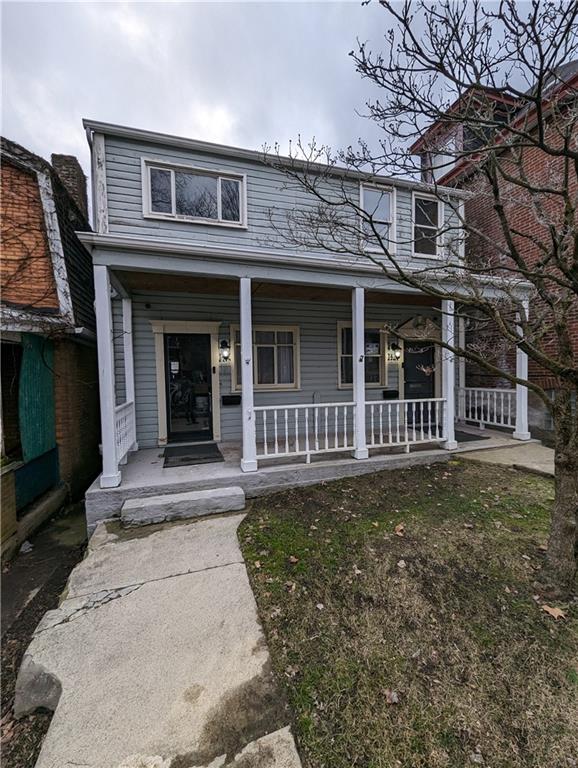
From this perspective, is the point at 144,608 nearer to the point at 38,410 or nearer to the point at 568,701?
the point at 568,701

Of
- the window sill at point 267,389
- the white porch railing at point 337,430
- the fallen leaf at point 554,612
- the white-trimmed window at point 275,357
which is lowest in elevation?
the fallen leaf at point 554,612

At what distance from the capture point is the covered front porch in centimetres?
470

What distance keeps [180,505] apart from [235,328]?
3.65 metres

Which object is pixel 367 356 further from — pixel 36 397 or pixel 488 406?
pixel 36 397

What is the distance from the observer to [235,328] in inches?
261

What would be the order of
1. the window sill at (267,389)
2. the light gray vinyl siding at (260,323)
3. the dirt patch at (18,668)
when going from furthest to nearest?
the window sill at (267,389) → the light gray vinyl siding at (260,323) → the dirt patch at (18,668)

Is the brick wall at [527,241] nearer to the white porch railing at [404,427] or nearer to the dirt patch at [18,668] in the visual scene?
the white porch railing at [404,427]

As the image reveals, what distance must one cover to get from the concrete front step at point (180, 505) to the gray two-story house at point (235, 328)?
22 centimetres

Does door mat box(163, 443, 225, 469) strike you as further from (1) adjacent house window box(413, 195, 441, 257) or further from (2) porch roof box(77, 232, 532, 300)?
(1) adjacent house window box(413, 195, 441, 257)

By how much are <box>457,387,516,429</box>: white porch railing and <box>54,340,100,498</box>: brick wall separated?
26.5ft

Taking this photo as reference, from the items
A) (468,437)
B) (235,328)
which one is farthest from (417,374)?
(235,328)

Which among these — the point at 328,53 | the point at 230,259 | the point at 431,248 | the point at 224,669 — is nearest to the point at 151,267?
the point at 230,259

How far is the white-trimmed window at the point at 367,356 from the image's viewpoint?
743 cm

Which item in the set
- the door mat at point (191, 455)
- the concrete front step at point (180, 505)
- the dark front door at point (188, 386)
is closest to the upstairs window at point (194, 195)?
the dark front door at point (188, 386)
